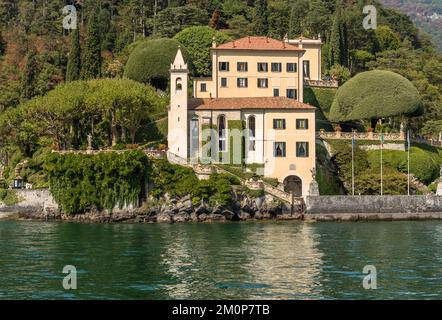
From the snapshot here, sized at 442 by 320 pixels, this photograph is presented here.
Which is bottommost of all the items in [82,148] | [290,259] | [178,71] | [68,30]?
[290,259]

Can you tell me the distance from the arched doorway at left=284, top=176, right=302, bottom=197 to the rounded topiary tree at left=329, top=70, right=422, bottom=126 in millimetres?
13163

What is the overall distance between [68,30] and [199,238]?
7144 centimetres

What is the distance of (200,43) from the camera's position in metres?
114

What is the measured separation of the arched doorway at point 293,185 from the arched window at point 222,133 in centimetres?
577

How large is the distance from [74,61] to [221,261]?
55.2 meters

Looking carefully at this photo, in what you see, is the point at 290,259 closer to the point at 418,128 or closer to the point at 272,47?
the point at 272,47

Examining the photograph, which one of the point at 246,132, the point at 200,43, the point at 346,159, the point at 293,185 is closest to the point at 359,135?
the point at 346,159

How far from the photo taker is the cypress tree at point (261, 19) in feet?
409

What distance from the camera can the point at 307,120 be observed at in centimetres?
8750

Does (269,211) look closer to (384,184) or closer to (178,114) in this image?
(384,184)

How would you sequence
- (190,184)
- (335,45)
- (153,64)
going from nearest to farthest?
1. (190,184)
2. (153,64)
3. (335,45)

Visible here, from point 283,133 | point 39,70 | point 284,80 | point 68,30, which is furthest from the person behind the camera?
point 68,30

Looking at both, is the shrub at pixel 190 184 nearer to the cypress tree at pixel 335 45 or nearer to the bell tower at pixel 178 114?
the bell tower at pixel 178 114

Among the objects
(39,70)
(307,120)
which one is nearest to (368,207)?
(307,120)
